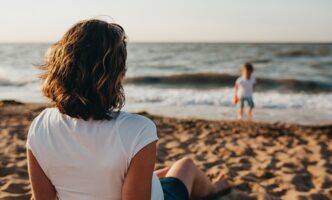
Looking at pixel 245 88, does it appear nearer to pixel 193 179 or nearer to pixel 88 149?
pixel 193 179

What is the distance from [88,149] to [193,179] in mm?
1413

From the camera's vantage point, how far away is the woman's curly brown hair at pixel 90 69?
63.6 inches

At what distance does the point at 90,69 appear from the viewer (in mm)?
1626

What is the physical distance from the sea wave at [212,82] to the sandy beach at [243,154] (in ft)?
32.0

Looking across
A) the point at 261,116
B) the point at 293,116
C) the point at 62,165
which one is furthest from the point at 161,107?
the point at 62,165

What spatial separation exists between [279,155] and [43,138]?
3.88 meters

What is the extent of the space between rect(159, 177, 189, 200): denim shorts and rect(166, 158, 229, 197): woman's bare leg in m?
0.14

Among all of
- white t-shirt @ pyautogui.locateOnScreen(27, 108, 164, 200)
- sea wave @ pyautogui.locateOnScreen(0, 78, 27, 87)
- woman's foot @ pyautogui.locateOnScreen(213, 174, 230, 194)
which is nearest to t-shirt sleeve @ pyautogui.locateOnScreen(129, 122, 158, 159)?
white t-shirt @ pyautogui.locateOnScreen(27, 108, 164, 200)

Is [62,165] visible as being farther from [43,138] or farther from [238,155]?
[238,155]

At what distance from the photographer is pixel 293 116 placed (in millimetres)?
8820

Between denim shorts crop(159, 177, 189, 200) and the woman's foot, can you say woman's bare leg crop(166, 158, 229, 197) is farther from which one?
denim shorts crop(159, 177, 189, 200)

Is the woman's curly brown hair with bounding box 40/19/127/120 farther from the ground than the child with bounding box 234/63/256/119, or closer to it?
farther from the ground

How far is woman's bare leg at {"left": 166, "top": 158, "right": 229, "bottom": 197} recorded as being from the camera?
280cm

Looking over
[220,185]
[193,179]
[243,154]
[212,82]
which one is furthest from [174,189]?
[212,82]
